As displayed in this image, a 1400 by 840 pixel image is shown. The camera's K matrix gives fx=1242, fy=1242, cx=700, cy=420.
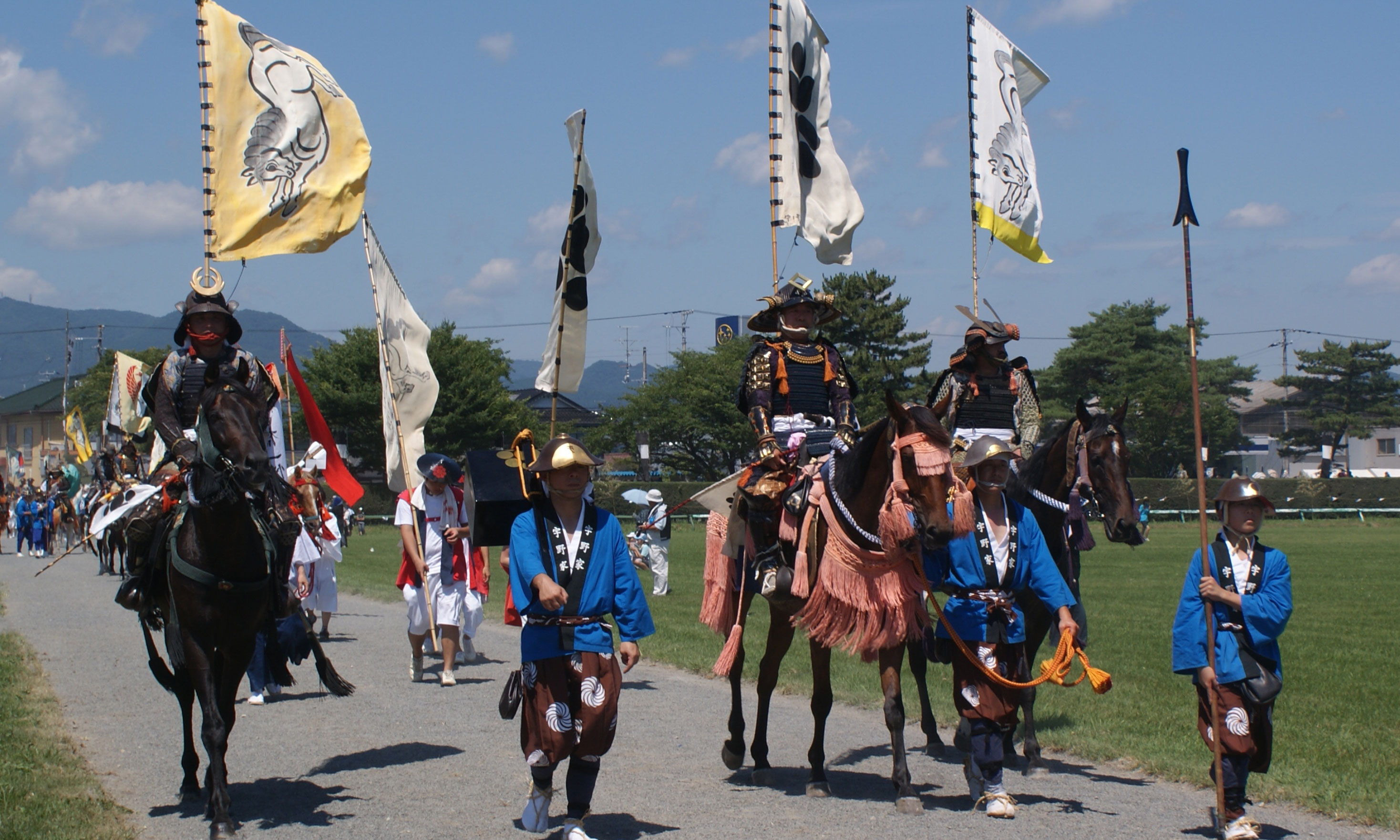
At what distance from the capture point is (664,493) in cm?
5512

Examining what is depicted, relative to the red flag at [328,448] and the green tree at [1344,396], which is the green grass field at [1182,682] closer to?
the red flag at [328,448]

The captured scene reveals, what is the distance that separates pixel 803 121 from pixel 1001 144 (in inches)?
152

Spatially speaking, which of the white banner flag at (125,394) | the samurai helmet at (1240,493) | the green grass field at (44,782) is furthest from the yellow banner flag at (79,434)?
the samurai helmet at (1240,493)

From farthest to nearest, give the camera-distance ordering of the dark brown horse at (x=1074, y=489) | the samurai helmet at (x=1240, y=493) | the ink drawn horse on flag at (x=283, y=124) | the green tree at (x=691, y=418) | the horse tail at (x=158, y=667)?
the green tree at (x=691, y=418), the ink drawn horse on flag at (x=283, y=124), the dark brown horse at (x=1074, y=489), the horse tail at (x=158, y=667), the samurai helmet at (x=1240, y=493)

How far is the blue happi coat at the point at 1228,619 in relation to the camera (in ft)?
Result: 20.1

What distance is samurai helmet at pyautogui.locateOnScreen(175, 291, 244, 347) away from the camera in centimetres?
745

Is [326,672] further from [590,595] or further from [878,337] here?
[878,337]

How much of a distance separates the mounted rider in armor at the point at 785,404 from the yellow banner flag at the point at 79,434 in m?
24.7

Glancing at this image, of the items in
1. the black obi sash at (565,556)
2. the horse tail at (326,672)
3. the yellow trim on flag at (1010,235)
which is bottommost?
the horse tail at (326,672)

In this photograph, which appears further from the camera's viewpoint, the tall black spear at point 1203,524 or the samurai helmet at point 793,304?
the samurai helmet at point 793,304

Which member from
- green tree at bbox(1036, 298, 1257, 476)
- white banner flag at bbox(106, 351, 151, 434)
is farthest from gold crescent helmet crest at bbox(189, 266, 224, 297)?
green tree at bbox(1036, 298, 1257, 476)

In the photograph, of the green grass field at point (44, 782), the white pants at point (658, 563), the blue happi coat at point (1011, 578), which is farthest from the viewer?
the white pants at point (658, 563)

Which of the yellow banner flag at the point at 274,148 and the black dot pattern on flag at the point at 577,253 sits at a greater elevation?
the yellow banner flag at the point at 274,148

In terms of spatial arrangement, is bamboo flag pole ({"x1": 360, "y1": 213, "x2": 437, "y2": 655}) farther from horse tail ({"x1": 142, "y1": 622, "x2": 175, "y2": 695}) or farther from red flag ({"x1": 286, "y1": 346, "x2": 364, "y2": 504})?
horse tail ({"x1": 142, "y1": 622, "x2": 175, "y2": 695})
